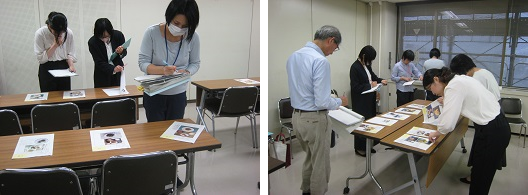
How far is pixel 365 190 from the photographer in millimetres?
1666

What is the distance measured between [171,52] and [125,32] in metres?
1.65

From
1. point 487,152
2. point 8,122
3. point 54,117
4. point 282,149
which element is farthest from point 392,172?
point 8,122

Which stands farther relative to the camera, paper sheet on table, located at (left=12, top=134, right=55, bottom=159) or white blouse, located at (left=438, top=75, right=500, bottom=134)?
paper sheet on table, located at (left=12, top=134, right=55, bottom=159)

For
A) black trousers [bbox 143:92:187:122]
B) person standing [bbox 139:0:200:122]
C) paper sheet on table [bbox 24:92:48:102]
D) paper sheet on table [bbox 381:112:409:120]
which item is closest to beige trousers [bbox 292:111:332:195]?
paper sheet on table [bbox 381:112:409:120]

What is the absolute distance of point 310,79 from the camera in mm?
1387

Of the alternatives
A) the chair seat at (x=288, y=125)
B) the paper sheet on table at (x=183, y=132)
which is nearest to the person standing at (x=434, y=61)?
the chair seat at (x=288, y=125)

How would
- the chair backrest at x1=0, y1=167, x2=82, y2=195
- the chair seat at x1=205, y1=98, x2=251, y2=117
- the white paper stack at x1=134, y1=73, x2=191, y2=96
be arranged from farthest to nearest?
1. the chair seat at x1=205, y1=98, x2=251, y2=117
2. the white paper stack at x1=134, y1=73, x2=191, y2=96
3. the chair backrest at x1=0, y1=167, x2=82, y2=195

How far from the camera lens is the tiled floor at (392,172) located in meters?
1.17

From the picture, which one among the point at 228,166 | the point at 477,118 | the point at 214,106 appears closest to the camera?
the point at 477,118

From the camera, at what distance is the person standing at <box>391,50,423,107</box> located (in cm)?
117

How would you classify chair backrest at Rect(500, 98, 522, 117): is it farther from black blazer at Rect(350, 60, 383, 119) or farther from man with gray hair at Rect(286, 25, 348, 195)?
man with gray hair at Rect(286, 25, 348, 195)

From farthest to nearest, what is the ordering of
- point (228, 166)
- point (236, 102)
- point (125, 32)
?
point (125, 32)
point (236, 102)
point (228, 166)

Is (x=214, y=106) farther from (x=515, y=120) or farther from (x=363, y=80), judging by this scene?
(x=515, y=120)

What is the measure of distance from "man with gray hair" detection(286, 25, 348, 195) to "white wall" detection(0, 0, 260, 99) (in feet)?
0.70
